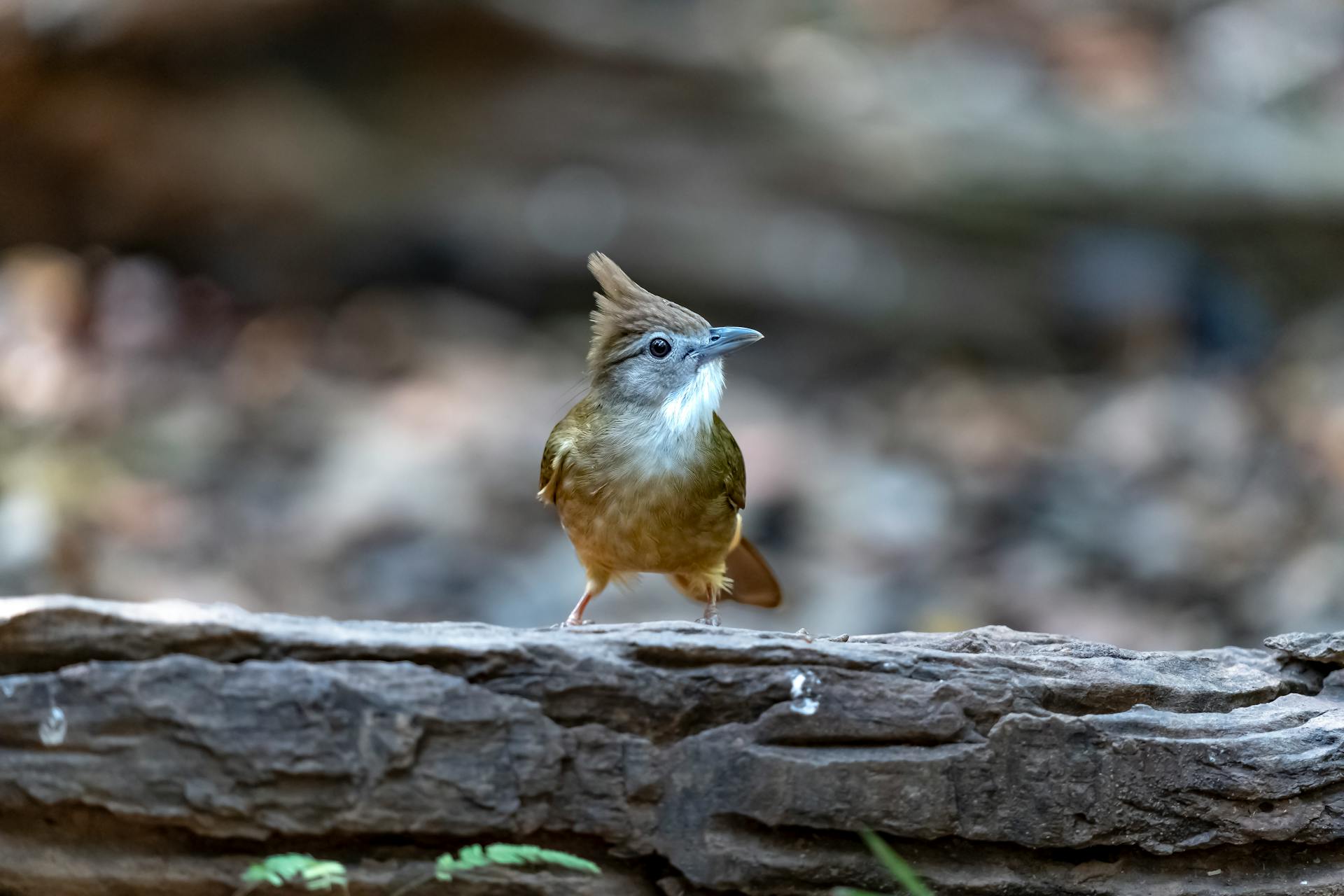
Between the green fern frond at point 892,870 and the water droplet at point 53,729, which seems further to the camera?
the water droplet at point 53,729

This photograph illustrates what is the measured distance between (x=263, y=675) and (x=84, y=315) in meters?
7.54

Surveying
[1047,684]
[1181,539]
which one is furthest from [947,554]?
[1047,684]

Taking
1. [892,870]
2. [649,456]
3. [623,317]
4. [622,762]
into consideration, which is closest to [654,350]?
[623,317]

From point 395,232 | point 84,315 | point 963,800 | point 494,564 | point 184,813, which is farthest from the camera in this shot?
point 395,232

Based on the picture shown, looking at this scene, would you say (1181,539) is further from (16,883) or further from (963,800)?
(16,883)

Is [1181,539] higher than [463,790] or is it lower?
higher

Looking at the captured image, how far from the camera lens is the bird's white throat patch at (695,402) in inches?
196

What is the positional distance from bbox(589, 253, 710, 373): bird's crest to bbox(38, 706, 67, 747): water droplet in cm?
264

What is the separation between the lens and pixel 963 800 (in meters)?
3.26

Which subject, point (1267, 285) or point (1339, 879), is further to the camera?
point (1267, 285)

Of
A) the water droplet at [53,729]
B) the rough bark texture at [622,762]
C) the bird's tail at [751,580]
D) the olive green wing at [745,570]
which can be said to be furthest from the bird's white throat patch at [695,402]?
the water droplet at [53,729]

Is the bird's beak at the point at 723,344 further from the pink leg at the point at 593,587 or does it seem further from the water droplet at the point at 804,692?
the water droplet at the point at 804,692

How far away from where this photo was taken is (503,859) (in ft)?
9.34

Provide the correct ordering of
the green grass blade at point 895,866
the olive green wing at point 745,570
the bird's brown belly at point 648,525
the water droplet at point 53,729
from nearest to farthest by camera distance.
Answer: the green grass blade at point 895,866 → the water droplet at point 53,729 → the bird's brown belly at point 648,525 → the olive green wing at point 745,570
